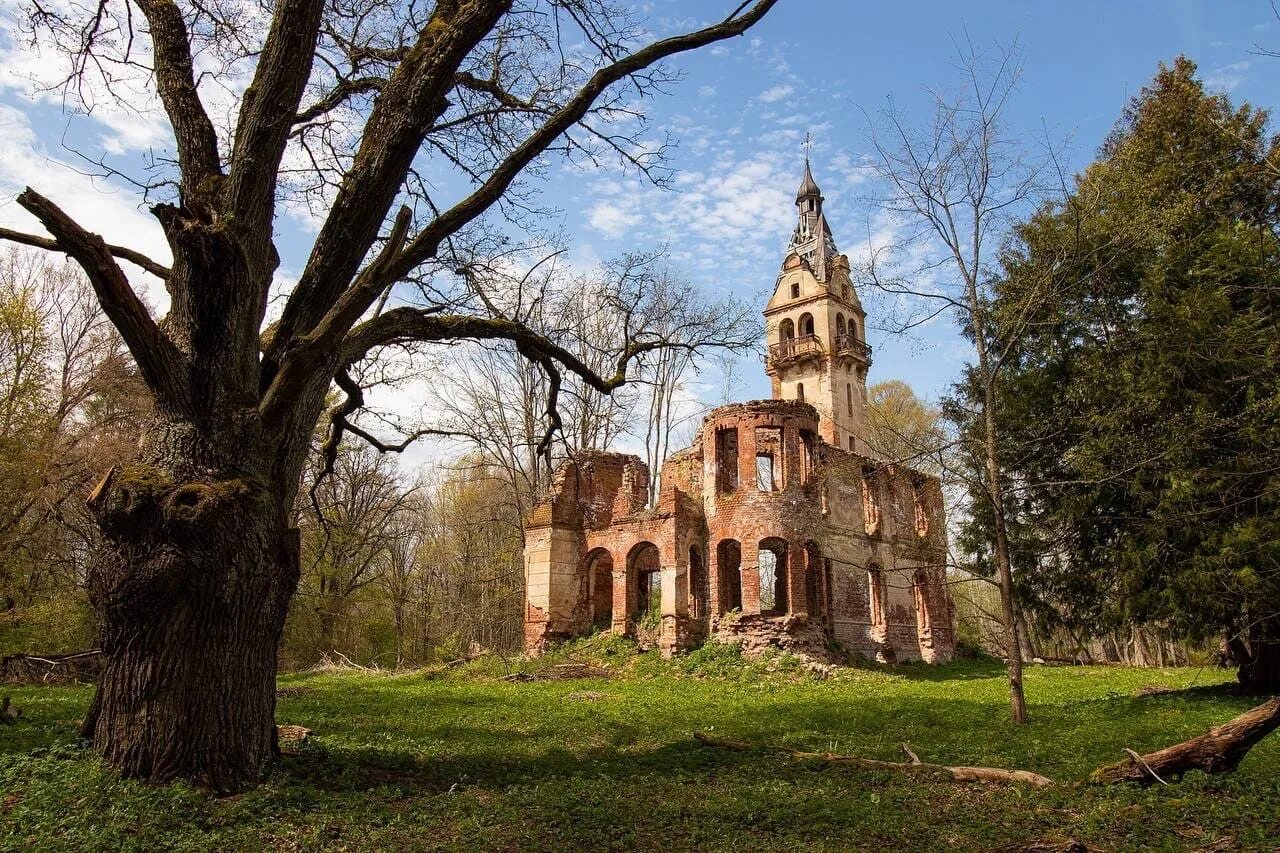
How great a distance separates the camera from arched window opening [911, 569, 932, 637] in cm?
2883

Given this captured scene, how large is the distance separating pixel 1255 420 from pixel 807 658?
1253 cm

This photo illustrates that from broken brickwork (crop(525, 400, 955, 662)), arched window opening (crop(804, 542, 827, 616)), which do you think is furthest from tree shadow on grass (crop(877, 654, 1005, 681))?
arched window opening (crop(804, 542, 827, 616))

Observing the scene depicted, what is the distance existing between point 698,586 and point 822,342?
1719 cm

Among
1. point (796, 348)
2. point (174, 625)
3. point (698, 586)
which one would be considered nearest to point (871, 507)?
point (698, 586)

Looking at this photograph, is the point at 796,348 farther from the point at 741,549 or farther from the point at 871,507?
the point at 741,549

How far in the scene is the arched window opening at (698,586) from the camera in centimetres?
2450

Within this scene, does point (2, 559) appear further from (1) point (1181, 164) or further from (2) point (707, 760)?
(1) point (1181, 164)

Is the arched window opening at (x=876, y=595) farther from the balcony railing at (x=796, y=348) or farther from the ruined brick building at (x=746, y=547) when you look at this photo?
the balcony railing at (x=796, y=348)

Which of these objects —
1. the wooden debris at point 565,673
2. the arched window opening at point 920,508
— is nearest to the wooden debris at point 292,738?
the wooden debris at point 565,673

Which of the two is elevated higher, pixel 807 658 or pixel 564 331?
pixel 564 331

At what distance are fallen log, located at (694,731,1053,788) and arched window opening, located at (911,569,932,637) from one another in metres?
21.1

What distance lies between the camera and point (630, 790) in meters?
7.04

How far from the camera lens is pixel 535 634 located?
25422 millimetres

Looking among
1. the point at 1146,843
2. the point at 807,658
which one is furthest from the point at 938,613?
→ the point at 1146,843
